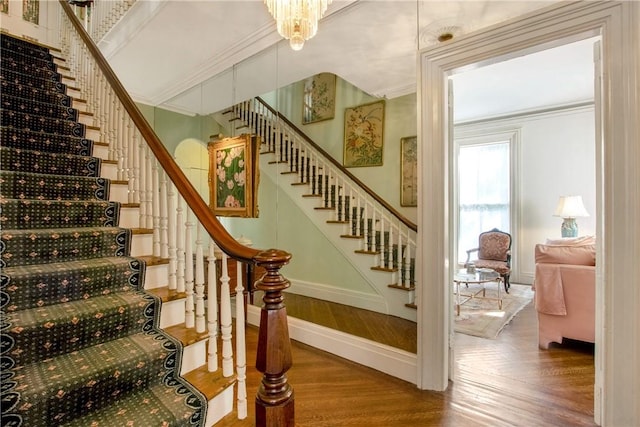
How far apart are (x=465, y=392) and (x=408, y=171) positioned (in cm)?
196

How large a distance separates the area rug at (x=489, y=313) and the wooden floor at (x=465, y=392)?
1.26ft

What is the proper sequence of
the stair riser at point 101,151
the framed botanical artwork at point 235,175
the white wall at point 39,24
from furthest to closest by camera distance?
the white wall at point 39,24, the framed botanical artwork at point 235,175, the stair riser at point 101,151

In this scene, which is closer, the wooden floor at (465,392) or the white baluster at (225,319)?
the white baluster at (225,319)

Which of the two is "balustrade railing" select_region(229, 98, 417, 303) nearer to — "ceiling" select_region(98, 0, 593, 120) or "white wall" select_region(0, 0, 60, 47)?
"ceiling" select_region(98, 0, 593, 120)

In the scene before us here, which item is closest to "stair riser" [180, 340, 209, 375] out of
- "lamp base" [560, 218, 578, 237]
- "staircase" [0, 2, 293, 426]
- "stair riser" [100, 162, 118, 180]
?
"staircase" [0, 2, 293, 426]

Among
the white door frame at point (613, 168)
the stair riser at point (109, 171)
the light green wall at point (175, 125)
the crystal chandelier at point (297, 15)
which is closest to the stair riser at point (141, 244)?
the stair riser at point (109, 171)

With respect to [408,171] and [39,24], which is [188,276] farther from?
[39,24]

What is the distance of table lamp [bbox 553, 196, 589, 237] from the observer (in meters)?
4.64

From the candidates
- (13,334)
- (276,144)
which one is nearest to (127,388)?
(13,334)

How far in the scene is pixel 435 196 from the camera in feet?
7.27

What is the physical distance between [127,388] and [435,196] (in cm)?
206

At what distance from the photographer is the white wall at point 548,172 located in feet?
16.6

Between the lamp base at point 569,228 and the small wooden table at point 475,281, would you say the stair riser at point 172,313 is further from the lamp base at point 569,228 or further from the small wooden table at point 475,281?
the lamp base at point 569,228

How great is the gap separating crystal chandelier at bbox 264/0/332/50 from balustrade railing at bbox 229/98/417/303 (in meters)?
1.86
